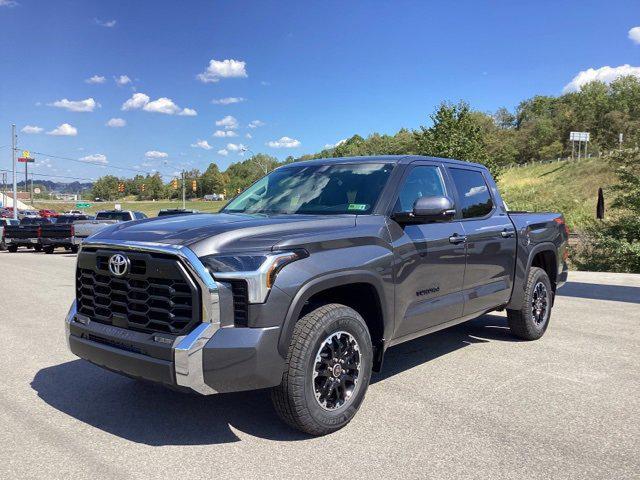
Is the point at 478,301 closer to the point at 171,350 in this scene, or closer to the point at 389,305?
the point at 389,305

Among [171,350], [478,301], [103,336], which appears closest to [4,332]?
[103,336]

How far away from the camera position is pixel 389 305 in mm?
3914

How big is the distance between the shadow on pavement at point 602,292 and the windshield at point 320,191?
655cm

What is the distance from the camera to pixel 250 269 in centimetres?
309

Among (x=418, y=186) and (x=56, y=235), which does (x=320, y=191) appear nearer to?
(x=418, y=186)

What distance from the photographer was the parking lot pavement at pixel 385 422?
3.12 meters

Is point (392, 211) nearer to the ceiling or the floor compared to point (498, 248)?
nearer to the ceiling

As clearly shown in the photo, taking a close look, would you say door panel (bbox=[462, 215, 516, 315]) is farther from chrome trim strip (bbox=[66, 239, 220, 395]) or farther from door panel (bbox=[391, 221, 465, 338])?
chrome trim strip (bbox=[66, 239, 220, 395])

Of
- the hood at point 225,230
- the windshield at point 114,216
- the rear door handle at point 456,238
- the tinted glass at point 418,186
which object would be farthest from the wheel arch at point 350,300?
the windshield at point 114,216

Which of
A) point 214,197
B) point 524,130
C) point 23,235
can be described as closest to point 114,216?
point 23,235

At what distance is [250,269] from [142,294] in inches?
29.1

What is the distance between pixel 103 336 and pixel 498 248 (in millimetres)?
3685

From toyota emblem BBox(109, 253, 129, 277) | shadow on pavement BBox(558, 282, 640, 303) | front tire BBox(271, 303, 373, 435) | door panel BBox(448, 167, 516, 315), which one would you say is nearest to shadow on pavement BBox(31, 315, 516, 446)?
front tire BBox(271, 303, 373, 435)

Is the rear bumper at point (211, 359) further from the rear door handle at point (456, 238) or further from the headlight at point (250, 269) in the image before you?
the rear door handle at point (456, 238)
